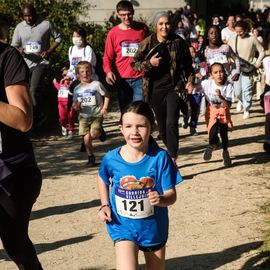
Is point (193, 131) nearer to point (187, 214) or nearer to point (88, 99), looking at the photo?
point (88, 99)

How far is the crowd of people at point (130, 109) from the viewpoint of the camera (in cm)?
417

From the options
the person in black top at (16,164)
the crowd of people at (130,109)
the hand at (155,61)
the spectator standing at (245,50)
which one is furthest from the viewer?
the spectator standing at (245,50)

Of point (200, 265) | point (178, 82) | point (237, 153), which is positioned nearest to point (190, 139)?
point (237, 153)

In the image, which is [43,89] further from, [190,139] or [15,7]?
[15,7]

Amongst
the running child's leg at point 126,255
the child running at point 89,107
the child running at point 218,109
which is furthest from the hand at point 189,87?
the running child's leg at point 126,255

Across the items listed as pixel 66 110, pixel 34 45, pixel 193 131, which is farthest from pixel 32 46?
pixel 193 131

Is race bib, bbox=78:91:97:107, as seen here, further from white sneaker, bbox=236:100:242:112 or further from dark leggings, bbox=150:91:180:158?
white sneaker, bbox=236:100:242:112

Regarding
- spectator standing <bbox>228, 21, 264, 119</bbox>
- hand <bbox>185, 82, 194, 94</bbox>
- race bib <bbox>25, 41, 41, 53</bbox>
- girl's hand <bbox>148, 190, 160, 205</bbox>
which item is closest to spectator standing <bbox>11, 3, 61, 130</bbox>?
race bib <bbox>25, 41, 41, 53</bbox>

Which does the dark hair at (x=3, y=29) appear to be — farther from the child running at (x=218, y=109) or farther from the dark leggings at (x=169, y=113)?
the child running at (x=218, y=109)

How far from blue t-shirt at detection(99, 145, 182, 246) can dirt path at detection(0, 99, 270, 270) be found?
3.96 feet

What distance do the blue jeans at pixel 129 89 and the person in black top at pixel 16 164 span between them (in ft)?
15.9

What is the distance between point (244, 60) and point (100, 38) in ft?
19.3

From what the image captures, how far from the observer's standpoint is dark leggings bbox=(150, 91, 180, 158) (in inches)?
317

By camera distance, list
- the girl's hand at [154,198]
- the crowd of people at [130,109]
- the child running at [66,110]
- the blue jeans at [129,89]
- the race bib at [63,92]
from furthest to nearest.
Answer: the race bib at [63,92]
the child running at [66,110]
the blue jeans at [129,89]
the crowd of people at [130,109]
the girl's hand at [154,198]
